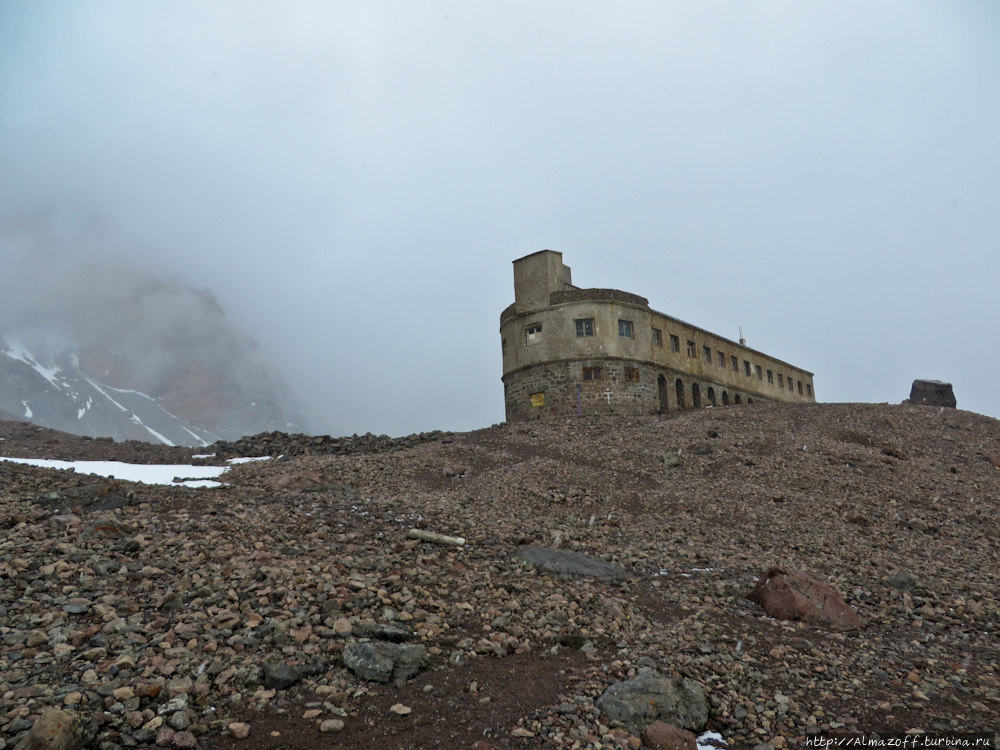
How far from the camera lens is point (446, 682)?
230 inches

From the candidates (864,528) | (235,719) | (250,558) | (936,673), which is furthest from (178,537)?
(864,528)

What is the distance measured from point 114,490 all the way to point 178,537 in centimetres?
302

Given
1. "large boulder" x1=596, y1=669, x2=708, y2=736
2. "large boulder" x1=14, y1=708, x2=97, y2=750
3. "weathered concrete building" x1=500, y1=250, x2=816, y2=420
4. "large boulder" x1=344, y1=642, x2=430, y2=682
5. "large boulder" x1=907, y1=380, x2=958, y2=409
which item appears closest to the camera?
"large boulder" x1=14, y1=708, x2=97, y2=750

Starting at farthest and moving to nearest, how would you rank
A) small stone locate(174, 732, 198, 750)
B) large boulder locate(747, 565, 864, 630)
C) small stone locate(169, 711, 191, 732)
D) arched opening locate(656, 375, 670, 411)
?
arched opening locate(656, 375, 670, 411)
large boulder locate(747, 565, 864, 630)
small stone locate(169, 711, 191, 732)
small stone locate(174, 732, 198, 750)

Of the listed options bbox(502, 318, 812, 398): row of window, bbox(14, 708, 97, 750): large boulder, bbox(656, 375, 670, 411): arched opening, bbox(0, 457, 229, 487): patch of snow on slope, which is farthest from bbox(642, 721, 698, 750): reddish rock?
bbox(656, 375, 670, 411): arched opening

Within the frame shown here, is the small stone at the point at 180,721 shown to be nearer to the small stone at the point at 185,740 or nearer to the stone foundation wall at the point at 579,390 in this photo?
the small stone at the point at 185,740

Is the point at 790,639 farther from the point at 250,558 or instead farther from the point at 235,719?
the point at 250,558

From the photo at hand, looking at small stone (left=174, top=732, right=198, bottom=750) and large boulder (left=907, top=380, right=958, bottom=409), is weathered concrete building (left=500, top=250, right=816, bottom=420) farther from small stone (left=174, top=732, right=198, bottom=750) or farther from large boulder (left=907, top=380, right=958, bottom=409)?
small stone (left=174, top=732, right=198, bottom=750)

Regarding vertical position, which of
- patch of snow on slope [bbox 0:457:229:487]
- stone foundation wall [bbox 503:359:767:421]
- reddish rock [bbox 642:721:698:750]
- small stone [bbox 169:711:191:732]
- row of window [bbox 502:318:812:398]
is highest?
row of window [bbox 502:318:812:398]

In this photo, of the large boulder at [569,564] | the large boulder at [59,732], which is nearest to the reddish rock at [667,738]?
the large boulder at [569,564]

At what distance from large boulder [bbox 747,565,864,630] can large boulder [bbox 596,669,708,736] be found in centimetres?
343

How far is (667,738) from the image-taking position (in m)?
5.07

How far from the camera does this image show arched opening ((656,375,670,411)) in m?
37.6

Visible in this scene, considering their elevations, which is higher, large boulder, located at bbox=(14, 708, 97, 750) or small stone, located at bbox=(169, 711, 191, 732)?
large boulder, located at bbox=(14, 708, 97, 750)
